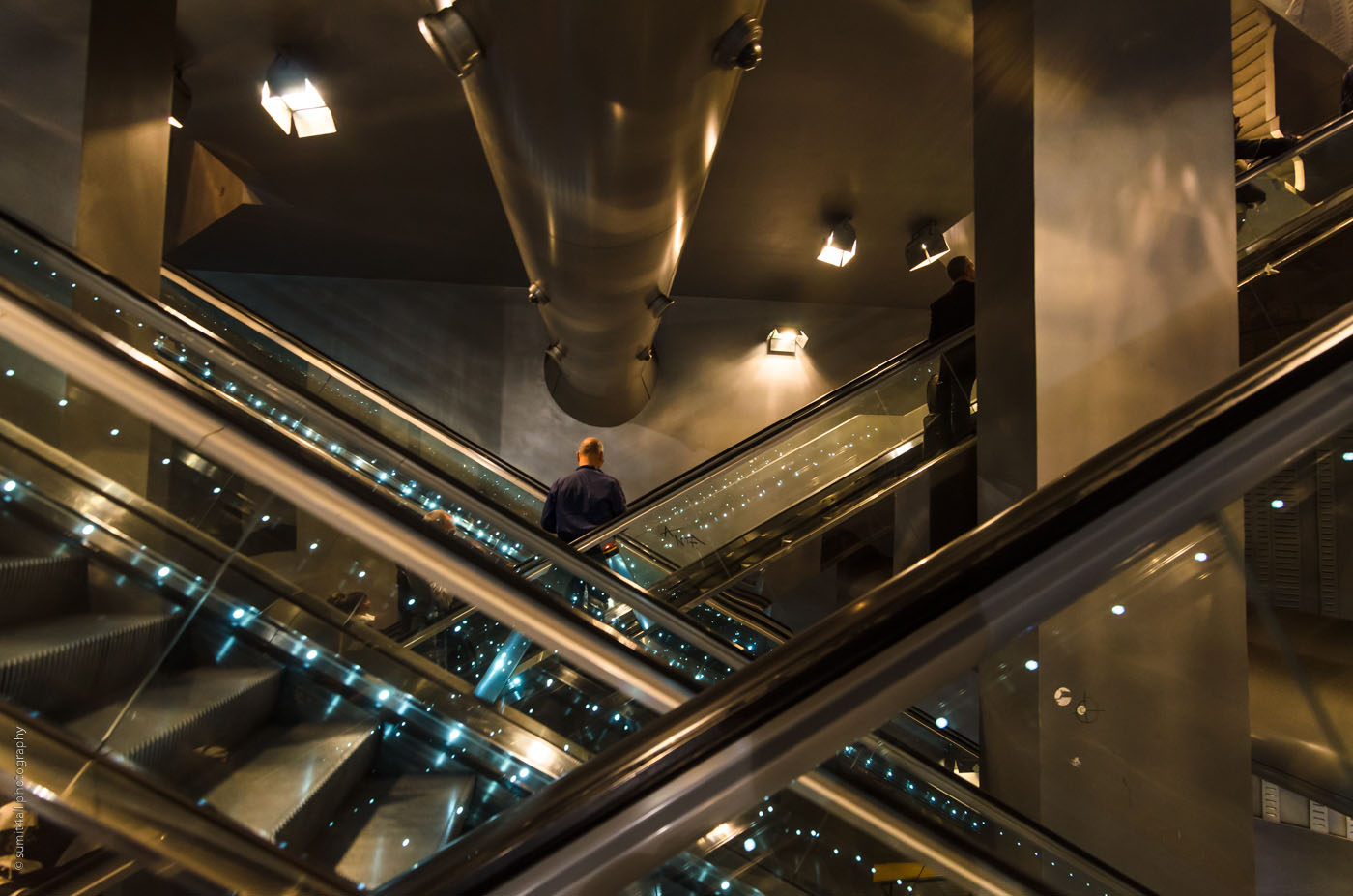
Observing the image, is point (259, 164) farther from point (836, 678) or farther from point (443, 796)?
point (836, 678)

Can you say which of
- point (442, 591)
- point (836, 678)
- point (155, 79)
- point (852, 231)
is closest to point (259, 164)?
point (155, 79)

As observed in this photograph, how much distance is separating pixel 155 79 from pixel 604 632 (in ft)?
10.6

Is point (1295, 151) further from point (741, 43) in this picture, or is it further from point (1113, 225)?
point (741, 43)

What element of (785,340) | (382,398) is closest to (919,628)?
(382,398)

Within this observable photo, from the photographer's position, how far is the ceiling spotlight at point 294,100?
4789 mm

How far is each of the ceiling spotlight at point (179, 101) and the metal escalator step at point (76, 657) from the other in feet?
13.7

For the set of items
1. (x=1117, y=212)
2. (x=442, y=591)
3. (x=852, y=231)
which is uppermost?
(x=852, y=231)

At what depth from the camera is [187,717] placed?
1732mm

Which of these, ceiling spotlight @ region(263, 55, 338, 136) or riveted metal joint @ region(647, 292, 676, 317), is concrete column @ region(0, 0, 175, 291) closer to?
ceiling spotlight @ region(263, 55, 338, 136)

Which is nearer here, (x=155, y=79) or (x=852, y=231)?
(x=155, y=79)

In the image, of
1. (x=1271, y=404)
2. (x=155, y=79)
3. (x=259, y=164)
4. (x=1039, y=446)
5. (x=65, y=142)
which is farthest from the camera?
(x=259, y=164)

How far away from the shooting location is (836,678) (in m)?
1.05

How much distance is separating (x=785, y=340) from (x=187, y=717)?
838 centimetres

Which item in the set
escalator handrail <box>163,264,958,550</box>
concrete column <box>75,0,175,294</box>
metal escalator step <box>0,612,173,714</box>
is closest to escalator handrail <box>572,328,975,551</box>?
escalator handrail <box>163,264,958,550</box>
